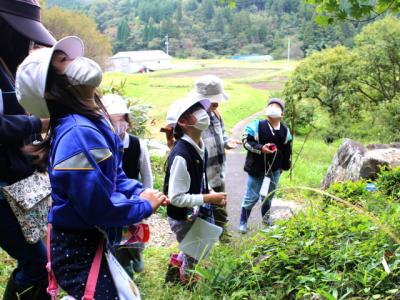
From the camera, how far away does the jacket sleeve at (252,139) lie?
493cm

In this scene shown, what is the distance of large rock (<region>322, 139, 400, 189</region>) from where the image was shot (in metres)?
5.72

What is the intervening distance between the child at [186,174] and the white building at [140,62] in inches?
2552

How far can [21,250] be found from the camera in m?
2.62

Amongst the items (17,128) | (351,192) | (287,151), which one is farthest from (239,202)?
(17,128)

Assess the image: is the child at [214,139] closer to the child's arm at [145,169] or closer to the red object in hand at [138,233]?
the child's arm at [145,169]

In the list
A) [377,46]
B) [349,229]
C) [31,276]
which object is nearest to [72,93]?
[31,276]

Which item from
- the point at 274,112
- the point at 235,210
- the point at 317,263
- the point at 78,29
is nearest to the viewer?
the point at 317,263

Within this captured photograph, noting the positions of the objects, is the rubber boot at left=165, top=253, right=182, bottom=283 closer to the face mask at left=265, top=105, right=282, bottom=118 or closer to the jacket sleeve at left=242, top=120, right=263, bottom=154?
the jacket sleeve at left=242, top=120, right=263, bottom=154

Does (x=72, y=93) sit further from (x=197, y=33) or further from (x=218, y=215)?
(x=197, y=33)

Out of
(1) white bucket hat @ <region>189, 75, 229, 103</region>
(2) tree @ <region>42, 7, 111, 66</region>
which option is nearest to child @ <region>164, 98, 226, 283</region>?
(1) white bucket hat @ <region>189, 75, 229, 103</region>

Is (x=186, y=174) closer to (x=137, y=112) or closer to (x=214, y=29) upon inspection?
(x=137, y=112)

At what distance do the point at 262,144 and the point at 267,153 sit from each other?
17 centimetres

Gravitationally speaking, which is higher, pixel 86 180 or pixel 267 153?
pixel 86 180

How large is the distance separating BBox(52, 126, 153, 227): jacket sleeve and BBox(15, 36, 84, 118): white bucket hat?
21 cm
